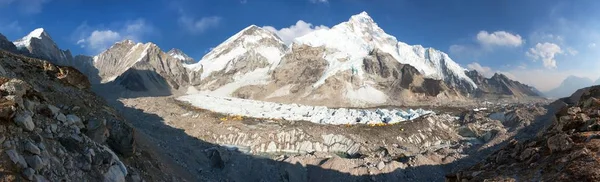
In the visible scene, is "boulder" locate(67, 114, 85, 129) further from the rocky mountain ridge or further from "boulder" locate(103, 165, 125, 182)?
the rocky mountain ridge

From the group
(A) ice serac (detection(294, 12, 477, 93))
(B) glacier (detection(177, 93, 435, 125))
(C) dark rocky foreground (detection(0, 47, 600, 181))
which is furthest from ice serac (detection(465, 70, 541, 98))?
(B) glacier (detection(177, 93, 435, 125))

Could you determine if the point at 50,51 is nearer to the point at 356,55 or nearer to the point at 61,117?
the point at 356,55

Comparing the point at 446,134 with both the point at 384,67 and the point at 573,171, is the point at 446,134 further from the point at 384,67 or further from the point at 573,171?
the point at 384,67

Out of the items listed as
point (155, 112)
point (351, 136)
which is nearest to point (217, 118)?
point (155, 112)

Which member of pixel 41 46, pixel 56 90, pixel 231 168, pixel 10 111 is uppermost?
pixel 41 46

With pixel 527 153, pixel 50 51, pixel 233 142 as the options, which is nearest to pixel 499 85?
pixel 233 142
